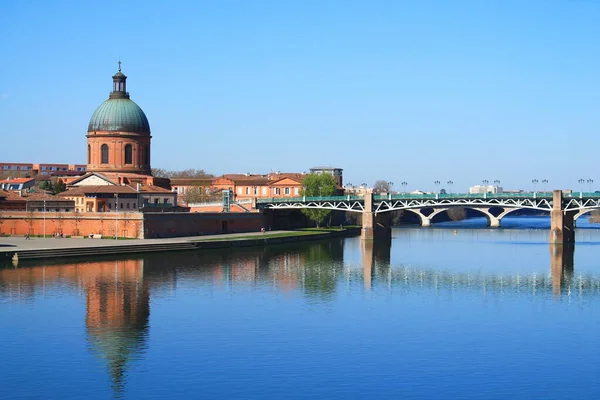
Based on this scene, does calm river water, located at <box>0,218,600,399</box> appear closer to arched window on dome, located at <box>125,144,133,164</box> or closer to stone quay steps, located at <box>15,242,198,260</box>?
stone quay steps, located at <box>15,242,198,260</box>

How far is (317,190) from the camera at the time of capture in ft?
373

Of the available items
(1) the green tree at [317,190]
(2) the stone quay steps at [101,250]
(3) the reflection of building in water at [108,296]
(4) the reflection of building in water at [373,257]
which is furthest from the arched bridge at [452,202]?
(3) the reflection of building in water at [108,296]

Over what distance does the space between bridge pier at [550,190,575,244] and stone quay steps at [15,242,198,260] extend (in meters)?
37.5

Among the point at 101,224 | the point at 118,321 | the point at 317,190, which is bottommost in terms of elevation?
the point at 118,321

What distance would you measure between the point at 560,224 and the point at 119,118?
4752cm

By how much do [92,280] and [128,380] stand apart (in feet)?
76.6

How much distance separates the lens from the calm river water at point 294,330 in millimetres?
29062

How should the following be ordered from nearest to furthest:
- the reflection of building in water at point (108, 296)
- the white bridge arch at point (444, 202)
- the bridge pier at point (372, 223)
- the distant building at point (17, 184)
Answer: the reflection of building in water at point (108, 296) < the white bridge arch at point (444, 202) < the bridge pier at point (372, 223) < the distant building at point (17, 184)

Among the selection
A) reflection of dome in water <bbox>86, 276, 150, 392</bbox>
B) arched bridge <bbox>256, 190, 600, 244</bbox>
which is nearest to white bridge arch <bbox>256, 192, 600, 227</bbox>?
arched bridge <bbox>256, 190, 600, 244</bbox>

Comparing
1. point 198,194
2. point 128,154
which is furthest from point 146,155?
point 198,194

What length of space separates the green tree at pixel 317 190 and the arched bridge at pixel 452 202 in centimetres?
305

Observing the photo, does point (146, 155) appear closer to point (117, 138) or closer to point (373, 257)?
point (117, 138)

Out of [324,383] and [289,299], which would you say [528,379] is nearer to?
[324,383]

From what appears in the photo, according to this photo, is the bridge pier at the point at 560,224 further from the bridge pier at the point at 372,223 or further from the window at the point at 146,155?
the window at the point at 146,155
